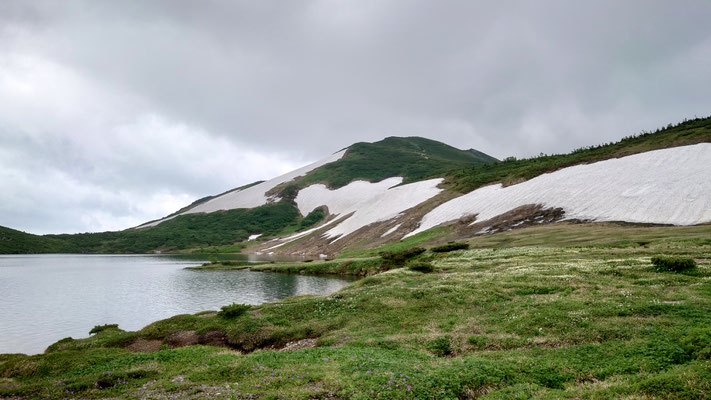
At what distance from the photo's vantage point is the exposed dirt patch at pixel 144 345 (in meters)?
24.0

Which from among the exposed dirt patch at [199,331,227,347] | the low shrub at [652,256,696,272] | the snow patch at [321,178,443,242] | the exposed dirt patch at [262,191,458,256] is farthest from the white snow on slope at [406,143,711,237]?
the exposed dirt patch at [199,331,227,347]

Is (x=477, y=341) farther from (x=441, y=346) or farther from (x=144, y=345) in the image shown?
(x=144, y=345)

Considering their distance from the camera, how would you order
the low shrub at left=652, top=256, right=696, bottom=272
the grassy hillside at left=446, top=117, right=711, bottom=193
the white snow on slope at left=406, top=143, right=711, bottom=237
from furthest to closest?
the grassy hillside at left=446, top=117, right=711, bottom=193, the white snow on slope at left=406, top=143, right=711, bottom=237, the low shrub at left=652, top=256, right=696, bottom=272

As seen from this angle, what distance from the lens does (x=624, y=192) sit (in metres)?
64.2

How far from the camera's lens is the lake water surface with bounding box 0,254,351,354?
3450 centimetres

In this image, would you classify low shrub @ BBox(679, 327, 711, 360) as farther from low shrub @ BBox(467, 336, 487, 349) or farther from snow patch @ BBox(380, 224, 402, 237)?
A: snow patch @ BBox(380, 224, 402, 237)

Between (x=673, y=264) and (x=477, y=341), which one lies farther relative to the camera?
(x=673, y=264)

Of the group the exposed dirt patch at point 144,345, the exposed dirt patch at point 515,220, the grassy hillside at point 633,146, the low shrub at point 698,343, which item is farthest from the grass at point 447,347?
the grassy hillside at point 633,146

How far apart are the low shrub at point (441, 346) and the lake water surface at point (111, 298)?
1238 inches

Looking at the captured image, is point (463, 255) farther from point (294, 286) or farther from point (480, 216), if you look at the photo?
point (480, 216)

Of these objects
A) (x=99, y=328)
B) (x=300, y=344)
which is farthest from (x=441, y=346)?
(x=99, y=328)

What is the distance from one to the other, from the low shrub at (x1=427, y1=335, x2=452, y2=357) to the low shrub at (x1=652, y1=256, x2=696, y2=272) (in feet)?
69.9

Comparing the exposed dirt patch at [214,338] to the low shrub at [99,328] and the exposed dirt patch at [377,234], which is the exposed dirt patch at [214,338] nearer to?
the low shrub at [99,328]

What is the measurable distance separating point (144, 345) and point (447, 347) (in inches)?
851
